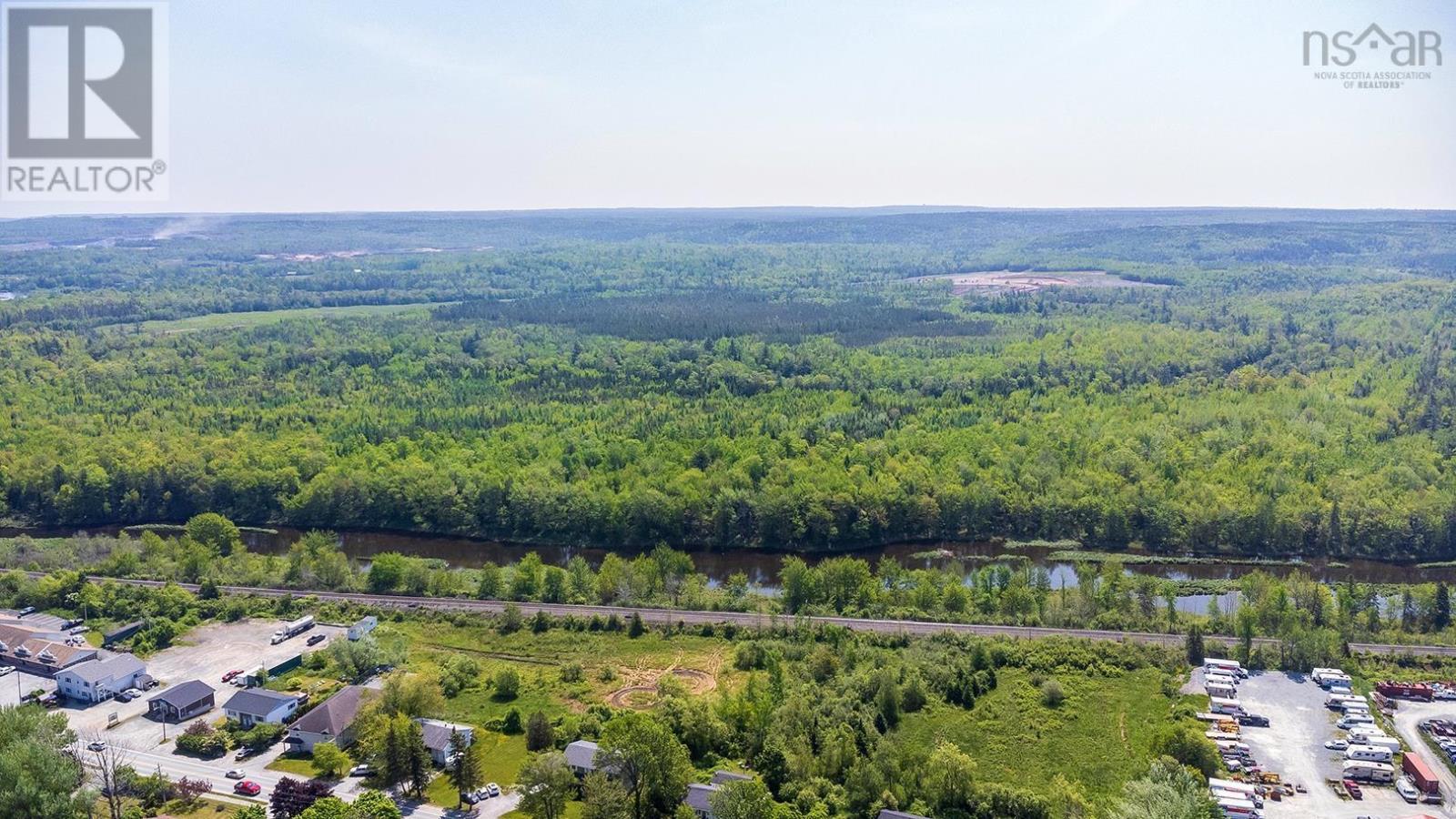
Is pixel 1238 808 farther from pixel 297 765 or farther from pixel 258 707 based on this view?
pixel 258 707

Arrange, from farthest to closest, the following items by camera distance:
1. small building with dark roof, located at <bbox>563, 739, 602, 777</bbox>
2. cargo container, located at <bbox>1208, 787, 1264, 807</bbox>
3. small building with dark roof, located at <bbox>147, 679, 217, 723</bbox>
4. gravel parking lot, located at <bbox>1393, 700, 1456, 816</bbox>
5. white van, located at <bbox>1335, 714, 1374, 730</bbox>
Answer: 1. small building with dark roof, located at <bbox>147, 679, 217, 723</bbox>
2. white van, located at <bbox>1335, 714, 1374, 730</bbox>
3. small building with dark roof, located at <bbox>563, 739, 602, 777</bbox>
4. gravel parking lot, located at <bbox>1393, 700, 1456, 816</bbox>
5. cargo container, located at <bbox>1208, 787, 1264, 807</bbox>

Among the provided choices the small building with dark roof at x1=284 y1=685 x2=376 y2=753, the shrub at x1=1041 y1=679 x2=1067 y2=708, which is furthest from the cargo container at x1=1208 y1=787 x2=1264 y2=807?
the small building with dark roof at x1=284 y1=685 x2=376 y2=753

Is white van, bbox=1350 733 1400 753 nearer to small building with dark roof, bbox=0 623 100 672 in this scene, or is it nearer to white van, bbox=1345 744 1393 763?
white van, bbox=1345 744 1393 763

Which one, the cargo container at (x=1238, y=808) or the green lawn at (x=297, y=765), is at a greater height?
the cargo container at (x=1238, y=808)

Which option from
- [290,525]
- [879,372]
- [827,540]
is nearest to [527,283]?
[879,372]

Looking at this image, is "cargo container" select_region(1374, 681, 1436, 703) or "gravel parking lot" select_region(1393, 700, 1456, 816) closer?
"gravel parking lot" select_region(1393, 700, 1456, 816)

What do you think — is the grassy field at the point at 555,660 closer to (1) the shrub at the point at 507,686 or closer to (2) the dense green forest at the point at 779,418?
(1) the shrub at the point at 507,686

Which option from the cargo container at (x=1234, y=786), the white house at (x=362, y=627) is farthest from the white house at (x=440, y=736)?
the cargo container at (x=1234, y=786)

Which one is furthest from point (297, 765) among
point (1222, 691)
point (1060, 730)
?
point (1222, 691)
